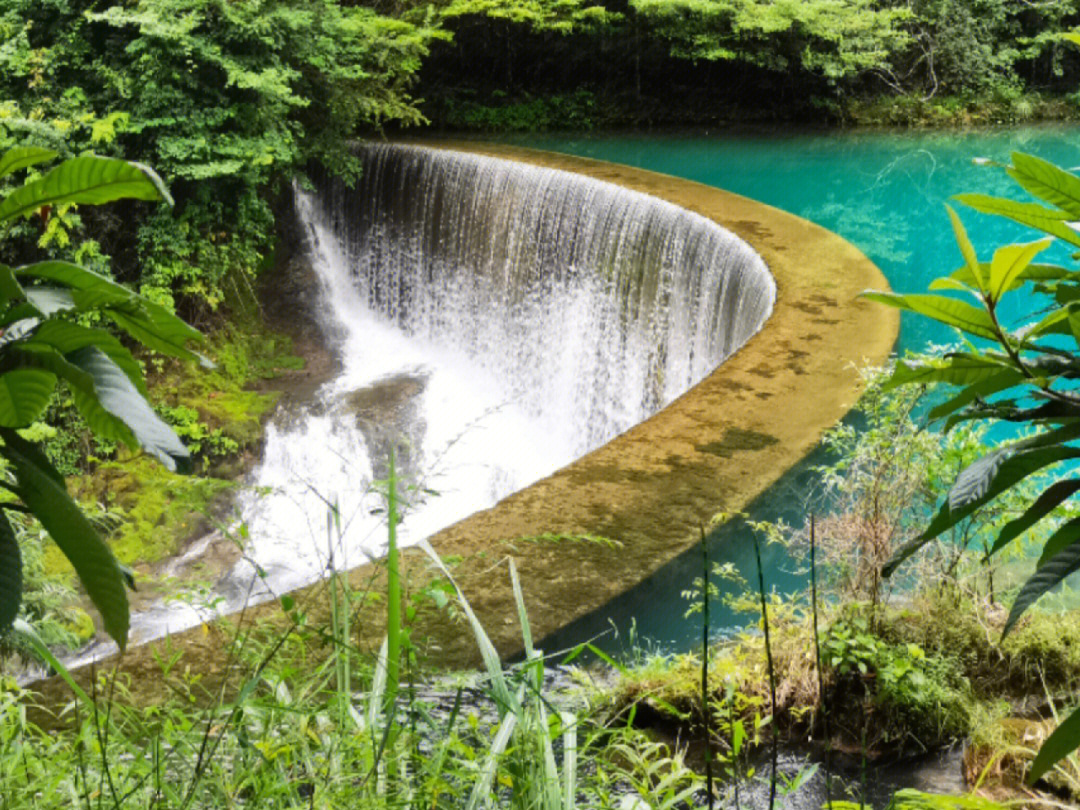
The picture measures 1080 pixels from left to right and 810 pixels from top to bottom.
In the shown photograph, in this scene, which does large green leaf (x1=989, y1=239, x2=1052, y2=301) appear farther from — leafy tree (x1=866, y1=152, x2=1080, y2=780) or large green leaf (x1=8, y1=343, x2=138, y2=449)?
large green leaf (x1=8, y1=343, x2=138, y2=449)

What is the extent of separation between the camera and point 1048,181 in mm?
1118

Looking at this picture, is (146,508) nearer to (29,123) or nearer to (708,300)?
(29,123)

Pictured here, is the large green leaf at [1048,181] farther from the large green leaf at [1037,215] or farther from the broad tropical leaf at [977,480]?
the broad tropical leaf at [977,480]

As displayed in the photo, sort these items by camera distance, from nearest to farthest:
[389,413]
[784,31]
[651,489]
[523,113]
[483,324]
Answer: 1. [651,489]
2. [389,413]
3. [483,324]
4. [784,31]
5. [523,113]

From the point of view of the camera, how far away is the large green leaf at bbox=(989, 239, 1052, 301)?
1072 mm

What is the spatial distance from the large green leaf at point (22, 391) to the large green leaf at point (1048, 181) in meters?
0.98

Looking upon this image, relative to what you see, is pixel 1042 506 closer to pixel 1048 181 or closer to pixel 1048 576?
pixel 1048 576

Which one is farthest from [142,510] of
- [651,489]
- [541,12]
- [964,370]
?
[541,12]

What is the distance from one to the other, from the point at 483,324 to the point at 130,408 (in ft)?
27.7

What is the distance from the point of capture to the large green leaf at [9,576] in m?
1.01

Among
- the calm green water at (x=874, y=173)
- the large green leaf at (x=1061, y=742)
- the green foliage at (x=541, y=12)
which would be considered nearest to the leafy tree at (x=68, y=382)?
the large green leaf at (x=1061, y=742)

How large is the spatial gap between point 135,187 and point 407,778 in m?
0.77

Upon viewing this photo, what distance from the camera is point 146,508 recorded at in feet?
23.1

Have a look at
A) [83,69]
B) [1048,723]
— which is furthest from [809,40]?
[1048,723]
